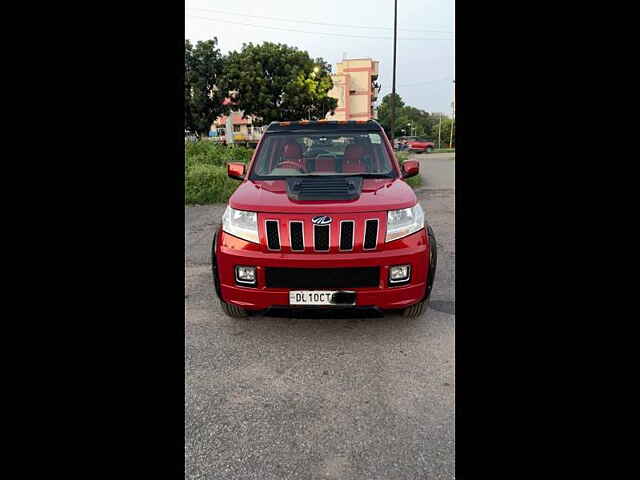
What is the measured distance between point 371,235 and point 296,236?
501 millimetres

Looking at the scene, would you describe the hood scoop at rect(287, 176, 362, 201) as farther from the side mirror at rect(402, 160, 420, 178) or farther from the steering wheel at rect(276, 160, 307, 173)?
the side mirror at rect(402, 160, 420, 178)

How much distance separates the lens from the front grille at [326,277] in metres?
2.64

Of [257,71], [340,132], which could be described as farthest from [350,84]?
[340,132]

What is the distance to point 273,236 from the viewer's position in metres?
2.72

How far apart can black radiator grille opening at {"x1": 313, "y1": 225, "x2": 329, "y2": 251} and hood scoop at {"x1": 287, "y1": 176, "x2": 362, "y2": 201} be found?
32cm

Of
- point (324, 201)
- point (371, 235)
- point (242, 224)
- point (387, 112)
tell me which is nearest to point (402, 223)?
point (371, 235)

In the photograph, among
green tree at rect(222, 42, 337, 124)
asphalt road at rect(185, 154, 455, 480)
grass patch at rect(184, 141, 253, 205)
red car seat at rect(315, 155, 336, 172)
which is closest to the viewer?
asphalt road at rect(185, 154, 455, 480)

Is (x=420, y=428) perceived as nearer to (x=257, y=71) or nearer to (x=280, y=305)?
(x=280, y=305)

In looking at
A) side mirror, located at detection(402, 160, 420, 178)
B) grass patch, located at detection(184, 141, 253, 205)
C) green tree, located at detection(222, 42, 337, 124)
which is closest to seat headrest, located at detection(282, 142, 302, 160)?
side mirror, located at detection(402, 160, 420, 178)

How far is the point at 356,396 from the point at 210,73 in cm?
3266

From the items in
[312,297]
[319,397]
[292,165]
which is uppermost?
[292,165]

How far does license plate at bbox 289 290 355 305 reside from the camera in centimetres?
264

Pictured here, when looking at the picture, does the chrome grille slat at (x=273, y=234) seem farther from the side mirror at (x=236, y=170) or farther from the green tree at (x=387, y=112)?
the green tree at (x=387, y=112)

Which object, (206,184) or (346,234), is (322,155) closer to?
(346,234)
